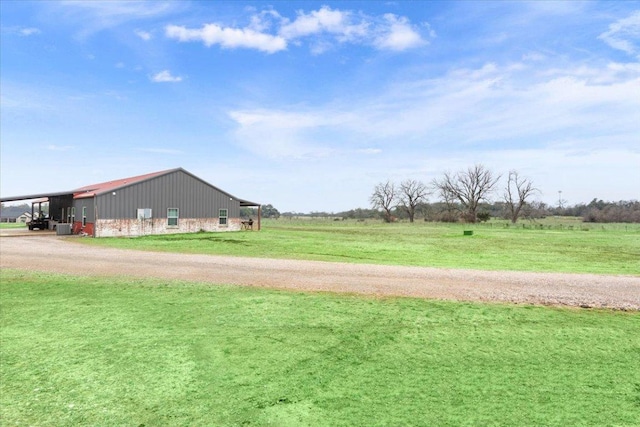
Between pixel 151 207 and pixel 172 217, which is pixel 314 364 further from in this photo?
pixel 172 217

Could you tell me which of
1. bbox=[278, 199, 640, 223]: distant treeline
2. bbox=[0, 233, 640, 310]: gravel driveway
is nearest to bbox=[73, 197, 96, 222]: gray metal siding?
bbox=[0, 233, 640, 310]: gravel driveway

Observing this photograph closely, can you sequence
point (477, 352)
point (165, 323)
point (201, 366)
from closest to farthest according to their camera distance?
point (201, 366)
point (477, 352)
point (165, 323)

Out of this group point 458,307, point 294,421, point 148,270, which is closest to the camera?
point 294,421

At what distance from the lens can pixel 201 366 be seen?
5.20 metres

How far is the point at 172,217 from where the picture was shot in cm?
3484

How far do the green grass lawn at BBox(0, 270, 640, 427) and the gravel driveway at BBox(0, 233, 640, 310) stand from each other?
1357 millimetres

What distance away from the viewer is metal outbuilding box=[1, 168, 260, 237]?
101ft

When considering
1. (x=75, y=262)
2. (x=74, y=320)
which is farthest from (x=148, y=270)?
(x=74, y=320)

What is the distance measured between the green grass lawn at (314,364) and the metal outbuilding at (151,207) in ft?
81.0

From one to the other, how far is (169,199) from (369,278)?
27398mm

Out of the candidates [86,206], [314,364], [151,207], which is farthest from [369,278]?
[86,206]

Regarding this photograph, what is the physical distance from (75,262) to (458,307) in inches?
567

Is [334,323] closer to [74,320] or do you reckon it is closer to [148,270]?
[74,320]

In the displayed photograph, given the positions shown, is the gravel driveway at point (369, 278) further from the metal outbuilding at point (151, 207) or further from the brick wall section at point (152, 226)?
the metal outbuilding at point (151, 207)
